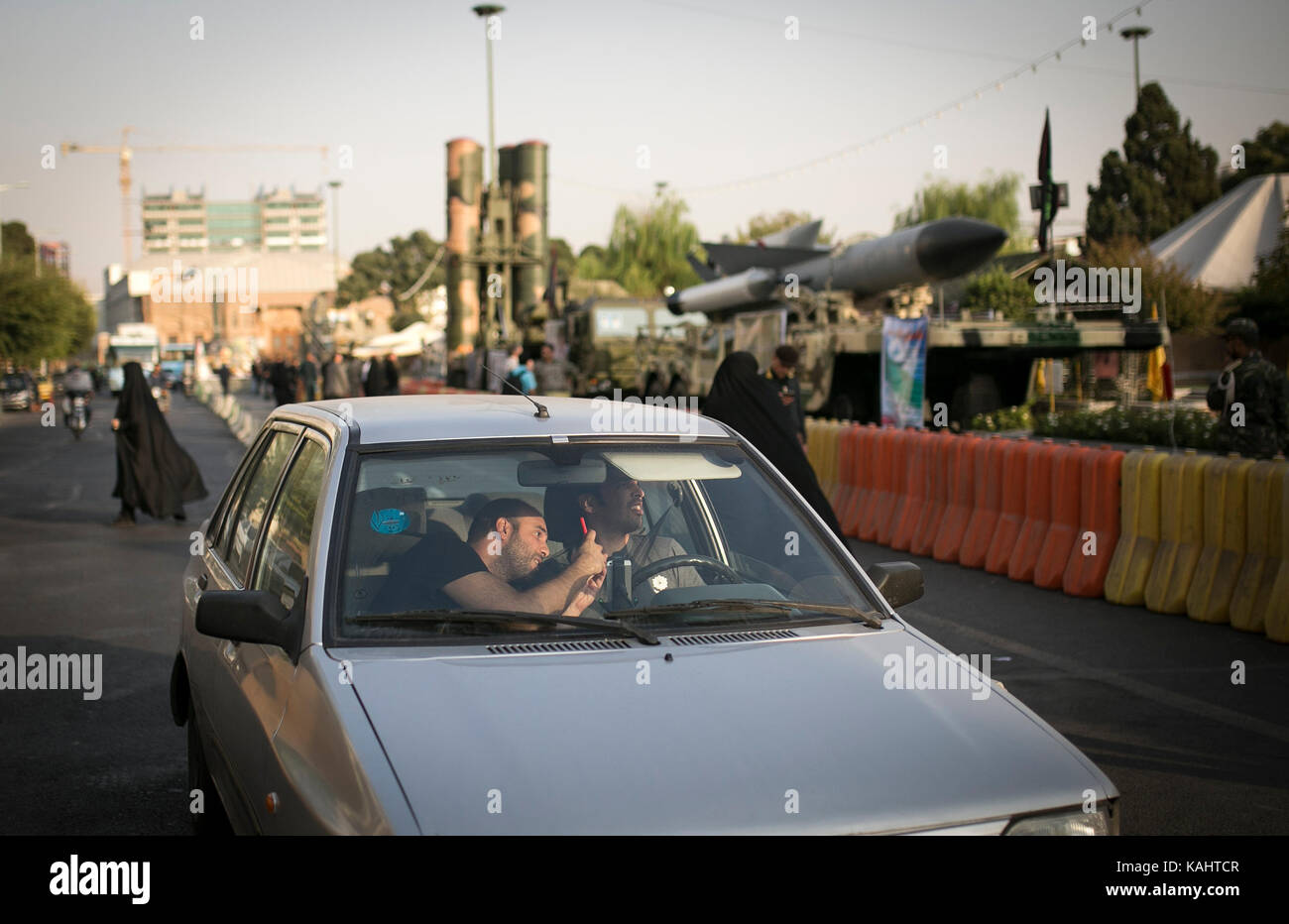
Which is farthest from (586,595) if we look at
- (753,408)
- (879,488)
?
(879,488)

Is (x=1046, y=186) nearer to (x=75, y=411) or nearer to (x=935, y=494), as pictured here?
(x=935, y=494)

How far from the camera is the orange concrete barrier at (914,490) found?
39.5ft

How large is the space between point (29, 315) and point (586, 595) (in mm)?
54690

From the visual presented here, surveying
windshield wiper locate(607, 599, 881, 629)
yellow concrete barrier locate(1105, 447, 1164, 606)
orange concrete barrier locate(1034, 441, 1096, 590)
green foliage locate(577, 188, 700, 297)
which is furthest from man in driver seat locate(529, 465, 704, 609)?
green foliage locate(577, 188, 700, 297)

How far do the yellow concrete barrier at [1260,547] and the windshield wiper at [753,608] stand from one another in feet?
18.0

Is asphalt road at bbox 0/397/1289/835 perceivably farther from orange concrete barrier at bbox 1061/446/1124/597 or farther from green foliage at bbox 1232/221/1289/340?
green foliage at bbox 1232/221/1289/340

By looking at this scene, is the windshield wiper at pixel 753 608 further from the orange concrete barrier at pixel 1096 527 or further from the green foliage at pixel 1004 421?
the green foliage at pixel 1004 421

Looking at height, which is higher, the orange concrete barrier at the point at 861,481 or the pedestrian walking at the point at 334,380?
the pedestrian walking at the point at 334,380

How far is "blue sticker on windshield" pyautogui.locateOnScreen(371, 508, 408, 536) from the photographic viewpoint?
11.8ft

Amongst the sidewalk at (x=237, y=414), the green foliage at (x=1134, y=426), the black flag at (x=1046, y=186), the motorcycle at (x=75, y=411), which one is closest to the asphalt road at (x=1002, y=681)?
the sidewalk at (x=237, y=414)

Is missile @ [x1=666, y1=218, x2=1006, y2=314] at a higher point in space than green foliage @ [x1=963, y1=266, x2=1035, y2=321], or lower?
lower

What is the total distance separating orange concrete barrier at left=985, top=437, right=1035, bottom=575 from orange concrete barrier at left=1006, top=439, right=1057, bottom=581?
101 millimetres

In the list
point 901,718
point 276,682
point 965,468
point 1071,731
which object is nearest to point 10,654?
point 276,682
